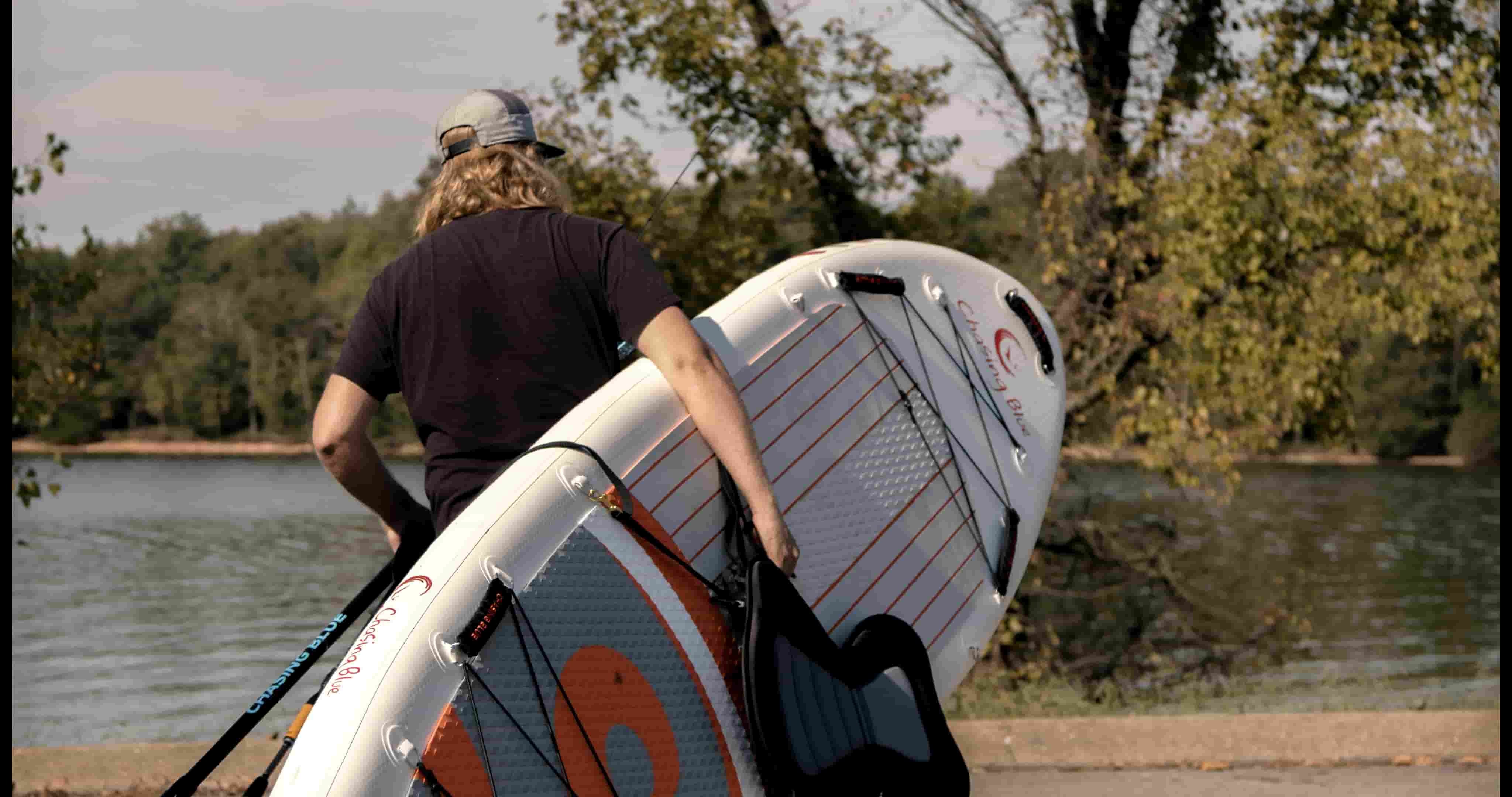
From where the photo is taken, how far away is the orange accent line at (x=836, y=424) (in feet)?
11.3

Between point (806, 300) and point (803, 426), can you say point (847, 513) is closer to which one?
point (803, 426)

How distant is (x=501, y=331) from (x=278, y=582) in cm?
1609

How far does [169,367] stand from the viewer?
55406 mm

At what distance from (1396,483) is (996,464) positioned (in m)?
40.2

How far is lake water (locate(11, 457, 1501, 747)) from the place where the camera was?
1015 cm

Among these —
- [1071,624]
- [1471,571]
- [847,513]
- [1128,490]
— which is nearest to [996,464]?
[847,513]

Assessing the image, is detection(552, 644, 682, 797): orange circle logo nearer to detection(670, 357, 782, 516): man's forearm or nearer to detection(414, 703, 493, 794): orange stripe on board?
detection(414, 703, 493, 794): orange stripe on board

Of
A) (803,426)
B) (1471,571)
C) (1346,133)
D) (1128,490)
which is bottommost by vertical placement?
(1471,571)

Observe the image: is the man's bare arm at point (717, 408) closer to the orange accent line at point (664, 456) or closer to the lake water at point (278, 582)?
the orange accent line at point (664, 456)

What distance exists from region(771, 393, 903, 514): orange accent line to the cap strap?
1.08 meters

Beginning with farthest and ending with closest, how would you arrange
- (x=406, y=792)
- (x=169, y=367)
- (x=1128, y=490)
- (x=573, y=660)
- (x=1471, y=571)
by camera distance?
(x=169, y=367), (x=1471, y=571), (x=1128, y=490), (x=573, y=660), (x=406, y=792)

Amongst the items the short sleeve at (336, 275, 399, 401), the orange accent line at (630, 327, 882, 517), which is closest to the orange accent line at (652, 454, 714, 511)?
the orange accent line at (630, 327, 882, 517)

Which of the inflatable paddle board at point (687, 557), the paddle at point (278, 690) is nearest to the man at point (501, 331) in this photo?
the inflatable paddle board at point (687, 557)

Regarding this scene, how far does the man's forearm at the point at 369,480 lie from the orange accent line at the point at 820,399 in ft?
2.72
